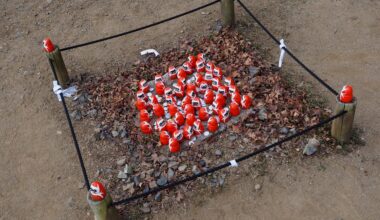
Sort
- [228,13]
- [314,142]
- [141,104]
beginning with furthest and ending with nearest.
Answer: [228,13]
[141,104]
[314,142]

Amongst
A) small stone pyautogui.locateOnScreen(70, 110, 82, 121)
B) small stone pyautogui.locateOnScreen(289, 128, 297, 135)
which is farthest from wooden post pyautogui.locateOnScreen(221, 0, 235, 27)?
small stone pyautogui.locateOnScreen(70, 110, 82, 121)

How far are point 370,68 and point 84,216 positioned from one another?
462 centimetres

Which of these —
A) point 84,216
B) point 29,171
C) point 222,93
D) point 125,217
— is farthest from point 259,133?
point 29,171

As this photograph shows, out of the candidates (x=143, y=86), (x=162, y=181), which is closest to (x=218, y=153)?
(x=162, y=181)

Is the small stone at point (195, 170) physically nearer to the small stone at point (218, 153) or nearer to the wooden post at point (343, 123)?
the small stone at point (218, 153)

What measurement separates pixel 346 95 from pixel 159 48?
3.49m

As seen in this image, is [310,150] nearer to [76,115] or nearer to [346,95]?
[346,95]

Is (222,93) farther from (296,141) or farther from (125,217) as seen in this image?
(125,217)

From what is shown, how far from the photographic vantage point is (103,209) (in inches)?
170

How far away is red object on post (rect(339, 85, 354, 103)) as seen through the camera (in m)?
4.63

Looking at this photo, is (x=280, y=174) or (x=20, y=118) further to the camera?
(x=20, y=118)

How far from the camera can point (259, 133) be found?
5.44 meters

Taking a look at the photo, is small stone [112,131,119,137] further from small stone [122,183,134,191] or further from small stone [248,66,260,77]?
small stone [248,66,260,77]

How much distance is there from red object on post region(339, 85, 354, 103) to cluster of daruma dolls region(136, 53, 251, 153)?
1318 millimetres
